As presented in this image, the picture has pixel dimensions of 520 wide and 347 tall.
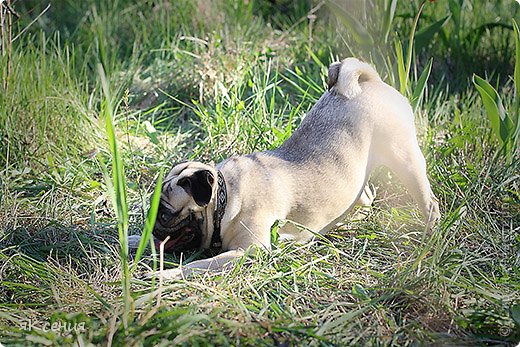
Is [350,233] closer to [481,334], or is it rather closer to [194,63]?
[481,334]

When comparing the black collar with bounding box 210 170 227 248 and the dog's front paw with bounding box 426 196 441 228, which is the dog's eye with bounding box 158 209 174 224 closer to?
the black collar with bounding box 210 170 227 248

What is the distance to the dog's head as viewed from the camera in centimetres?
319

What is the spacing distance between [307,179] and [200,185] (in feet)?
1.96

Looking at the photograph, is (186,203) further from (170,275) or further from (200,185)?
(170,275)

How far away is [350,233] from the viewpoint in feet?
12.4

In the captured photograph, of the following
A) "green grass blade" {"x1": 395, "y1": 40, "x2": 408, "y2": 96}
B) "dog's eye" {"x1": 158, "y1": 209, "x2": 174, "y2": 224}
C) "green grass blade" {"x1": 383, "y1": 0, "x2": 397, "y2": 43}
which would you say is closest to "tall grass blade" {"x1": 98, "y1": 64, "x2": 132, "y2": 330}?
"dog's eye" {"x1": 158, "y1": 209, "x2": 174, "y2": 224}

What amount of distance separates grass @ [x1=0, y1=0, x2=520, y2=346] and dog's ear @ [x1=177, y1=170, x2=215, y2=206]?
310mm

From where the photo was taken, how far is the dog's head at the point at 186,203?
3.19 meters

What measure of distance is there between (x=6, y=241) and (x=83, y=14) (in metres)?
3.82

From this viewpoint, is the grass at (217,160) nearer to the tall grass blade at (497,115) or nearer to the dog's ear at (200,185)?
the tall grass blade at (497,115)

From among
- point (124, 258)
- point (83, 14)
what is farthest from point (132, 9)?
point (124, 258)

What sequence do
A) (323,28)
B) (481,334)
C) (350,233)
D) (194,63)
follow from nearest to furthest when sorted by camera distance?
(481,334) < (350,233) < (194,63) < (323,28)

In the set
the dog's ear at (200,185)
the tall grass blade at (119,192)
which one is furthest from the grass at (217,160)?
the dog's ear at (200,185)

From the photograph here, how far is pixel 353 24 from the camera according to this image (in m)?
4.37
